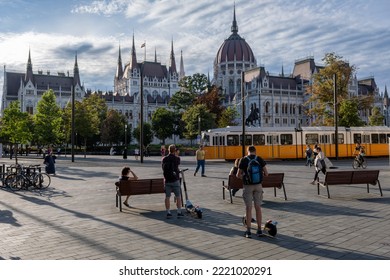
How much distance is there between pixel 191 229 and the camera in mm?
7285

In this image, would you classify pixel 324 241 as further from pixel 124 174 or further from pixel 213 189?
pixel 213 189

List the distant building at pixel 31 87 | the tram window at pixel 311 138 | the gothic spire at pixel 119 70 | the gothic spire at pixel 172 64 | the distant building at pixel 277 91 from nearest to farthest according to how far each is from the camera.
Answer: the tram window at pixel 311 138
the distant building at pixel 277 91
the distant building at pixel 31 87
the gothic spire at pixel 172 64
the gothic spire at pixel 119 70

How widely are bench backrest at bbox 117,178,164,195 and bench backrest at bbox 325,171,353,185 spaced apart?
4.72 m

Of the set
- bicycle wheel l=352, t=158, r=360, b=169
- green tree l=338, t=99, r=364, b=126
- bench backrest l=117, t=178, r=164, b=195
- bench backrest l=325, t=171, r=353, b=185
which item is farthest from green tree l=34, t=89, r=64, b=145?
bench backrest l=325, t=171, r=353, b=185

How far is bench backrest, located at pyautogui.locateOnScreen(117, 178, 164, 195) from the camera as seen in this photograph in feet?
30.9

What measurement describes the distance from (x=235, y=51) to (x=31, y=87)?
225ft

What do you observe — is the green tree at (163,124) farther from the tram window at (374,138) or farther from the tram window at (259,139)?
the tram window at (374,138)

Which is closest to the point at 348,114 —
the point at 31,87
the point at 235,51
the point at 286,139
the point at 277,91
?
the point at 286,139

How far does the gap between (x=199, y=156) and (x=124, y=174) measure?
8.11 m

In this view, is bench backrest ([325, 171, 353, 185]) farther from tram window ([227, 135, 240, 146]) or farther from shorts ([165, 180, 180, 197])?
tram window ([227, 135, 240, 146])

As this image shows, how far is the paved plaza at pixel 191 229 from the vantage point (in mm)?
5617

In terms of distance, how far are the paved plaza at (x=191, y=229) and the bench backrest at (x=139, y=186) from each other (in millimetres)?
451

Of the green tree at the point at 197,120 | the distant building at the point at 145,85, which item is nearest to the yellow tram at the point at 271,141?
the green tree at the point at 197,120

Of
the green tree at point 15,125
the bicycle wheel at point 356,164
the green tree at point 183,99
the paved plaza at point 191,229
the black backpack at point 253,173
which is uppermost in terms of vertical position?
the green tree at point 183,99
